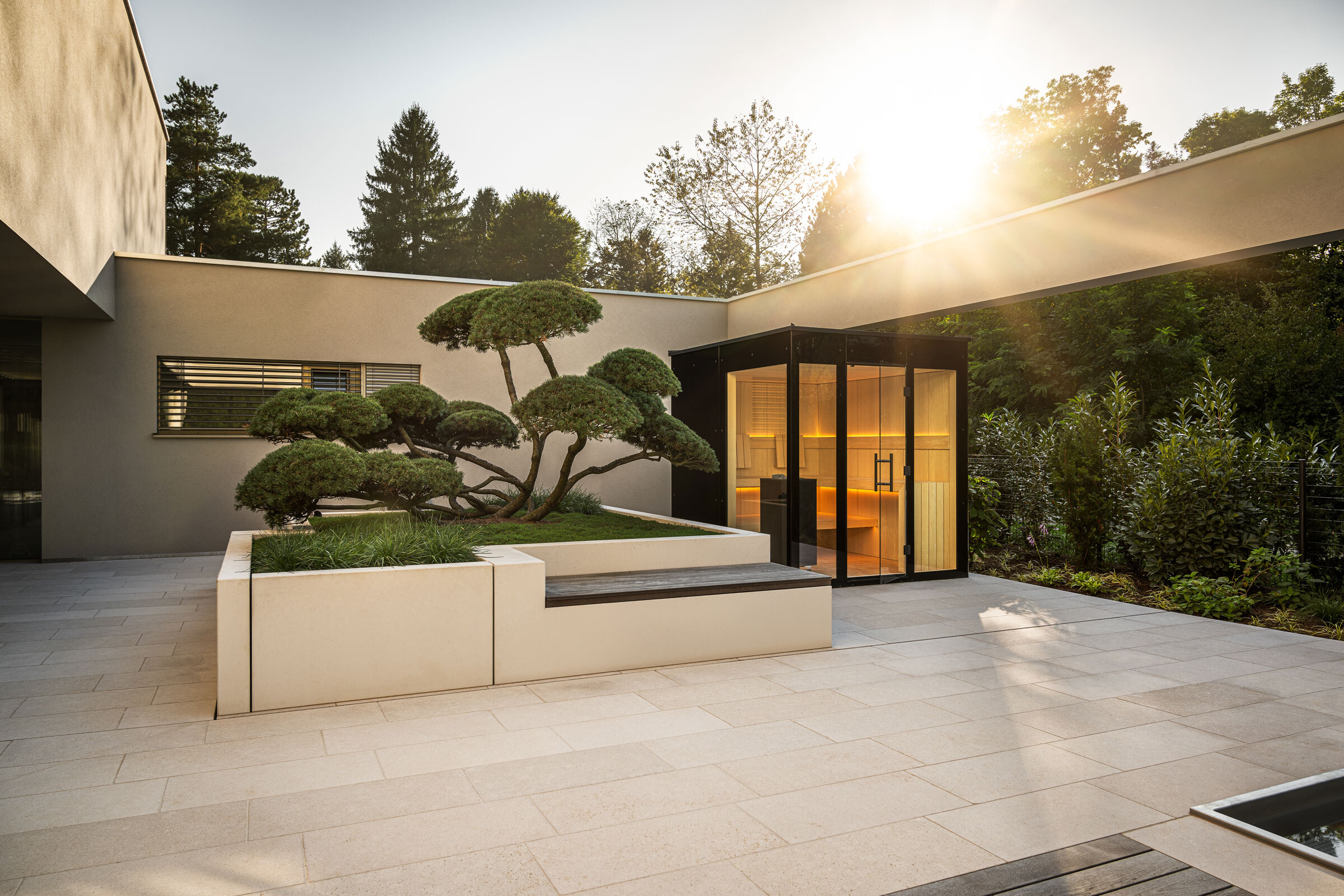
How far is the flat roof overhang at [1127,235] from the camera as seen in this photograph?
5039 millimetres

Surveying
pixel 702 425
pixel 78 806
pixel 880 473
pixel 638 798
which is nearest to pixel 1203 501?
pixel 880 473

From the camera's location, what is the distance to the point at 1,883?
2088 millimetres

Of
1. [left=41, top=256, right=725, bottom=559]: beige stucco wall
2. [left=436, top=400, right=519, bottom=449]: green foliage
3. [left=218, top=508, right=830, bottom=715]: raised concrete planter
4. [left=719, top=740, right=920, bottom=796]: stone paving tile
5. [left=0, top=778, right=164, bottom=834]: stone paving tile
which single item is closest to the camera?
[left=0, top=778, right=164, bottom=834]: stone paving tile

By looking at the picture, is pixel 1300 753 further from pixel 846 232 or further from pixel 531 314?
pixel 846 232

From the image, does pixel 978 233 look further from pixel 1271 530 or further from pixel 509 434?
pixel 509 434

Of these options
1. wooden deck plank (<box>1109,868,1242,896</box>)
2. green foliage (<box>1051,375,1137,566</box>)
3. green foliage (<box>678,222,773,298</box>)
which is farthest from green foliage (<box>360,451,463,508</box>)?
green foliage (<box>678,222,773,298</box>)

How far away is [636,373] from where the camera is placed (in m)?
5.82

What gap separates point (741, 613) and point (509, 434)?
2803 millimetres

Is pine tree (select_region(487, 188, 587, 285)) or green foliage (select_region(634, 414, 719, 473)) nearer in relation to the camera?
green foliage (select_region(634, 414, 719, 473))

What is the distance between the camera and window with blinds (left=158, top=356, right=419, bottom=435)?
338 inches

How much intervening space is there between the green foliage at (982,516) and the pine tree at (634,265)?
1529 centimetres

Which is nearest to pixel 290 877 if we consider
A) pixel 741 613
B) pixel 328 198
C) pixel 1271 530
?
pixel 741 613

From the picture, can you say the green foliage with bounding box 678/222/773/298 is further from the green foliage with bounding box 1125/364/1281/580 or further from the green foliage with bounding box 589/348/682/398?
the green foliage with bounding box 589/348/682/398

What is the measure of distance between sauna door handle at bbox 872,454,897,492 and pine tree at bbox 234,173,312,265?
20.9 m
